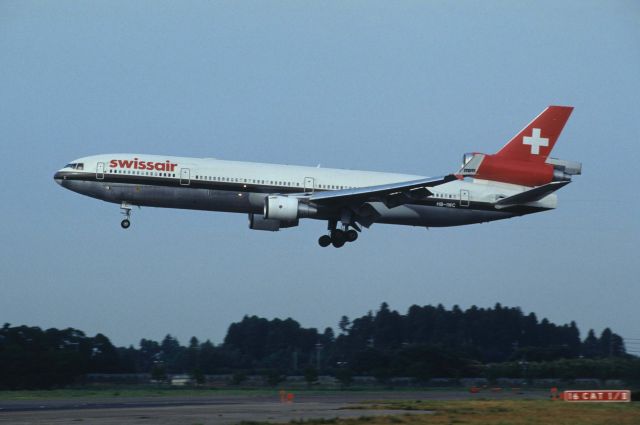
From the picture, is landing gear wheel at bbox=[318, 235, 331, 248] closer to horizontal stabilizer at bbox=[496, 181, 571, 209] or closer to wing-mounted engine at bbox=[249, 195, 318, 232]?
wing-mounted engine at bbox=[249, 195, 318, 232]

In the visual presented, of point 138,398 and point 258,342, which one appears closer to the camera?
point 138,398

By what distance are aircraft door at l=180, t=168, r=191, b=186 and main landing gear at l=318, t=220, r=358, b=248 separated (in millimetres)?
9446

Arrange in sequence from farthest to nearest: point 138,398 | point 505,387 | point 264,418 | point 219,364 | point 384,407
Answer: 1. point 219,364
2. point 505,387
3. point 138,398
4. point 384,407
5. point 264,418

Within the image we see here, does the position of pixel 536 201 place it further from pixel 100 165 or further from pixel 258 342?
pixel 258 342

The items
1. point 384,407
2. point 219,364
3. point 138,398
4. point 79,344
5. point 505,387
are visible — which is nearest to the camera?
point 384,407

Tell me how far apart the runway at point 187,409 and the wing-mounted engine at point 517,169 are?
1433 centimetres

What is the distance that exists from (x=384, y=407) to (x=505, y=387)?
26035 millimetres

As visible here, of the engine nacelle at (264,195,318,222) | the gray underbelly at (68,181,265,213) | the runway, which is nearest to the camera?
the runway

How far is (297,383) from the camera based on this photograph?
7181cm

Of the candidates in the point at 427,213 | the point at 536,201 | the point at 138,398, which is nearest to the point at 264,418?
the point at 138,398

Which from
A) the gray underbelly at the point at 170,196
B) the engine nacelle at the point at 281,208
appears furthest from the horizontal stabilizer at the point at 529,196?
the gray underbelly at the point at 170,196

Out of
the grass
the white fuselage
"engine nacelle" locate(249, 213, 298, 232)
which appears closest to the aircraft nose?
the white fuselage

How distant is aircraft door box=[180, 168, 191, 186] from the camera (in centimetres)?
5541

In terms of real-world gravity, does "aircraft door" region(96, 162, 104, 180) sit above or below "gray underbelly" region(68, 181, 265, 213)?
above
